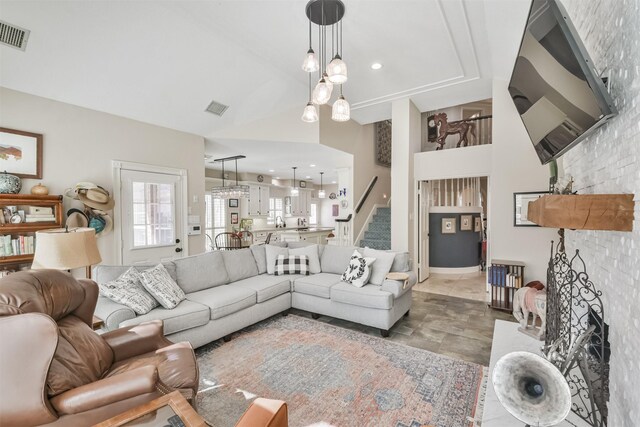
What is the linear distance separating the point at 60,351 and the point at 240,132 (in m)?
4.10

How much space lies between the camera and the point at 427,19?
293 cm

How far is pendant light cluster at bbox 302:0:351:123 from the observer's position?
84.7 inches

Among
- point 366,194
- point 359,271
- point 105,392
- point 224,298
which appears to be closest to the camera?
point 105,392

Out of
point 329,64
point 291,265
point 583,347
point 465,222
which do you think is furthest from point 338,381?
point 465,222

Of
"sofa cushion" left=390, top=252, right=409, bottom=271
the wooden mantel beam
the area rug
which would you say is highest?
the wooden mantel beam

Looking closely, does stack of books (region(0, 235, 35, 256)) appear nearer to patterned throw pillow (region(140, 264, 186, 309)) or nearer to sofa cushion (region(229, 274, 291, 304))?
patterned throw pillow (region(140, 264, 186, 309))

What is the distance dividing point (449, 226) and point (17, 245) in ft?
22.2

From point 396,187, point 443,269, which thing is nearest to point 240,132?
point 396,187

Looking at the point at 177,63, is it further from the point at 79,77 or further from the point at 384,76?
the point at 384,76

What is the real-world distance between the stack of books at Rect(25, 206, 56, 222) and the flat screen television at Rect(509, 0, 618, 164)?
4539 millimetres

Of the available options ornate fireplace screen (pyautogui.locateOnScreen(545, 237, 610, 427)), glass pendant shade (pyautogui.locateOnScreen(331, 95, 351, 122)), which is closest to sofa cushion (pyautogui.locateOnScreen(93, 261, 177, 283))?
glass pendant shade (pyautogui.locateOnScreen(331, 95, 351, 122))

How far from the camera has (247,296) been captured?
10.5 feet

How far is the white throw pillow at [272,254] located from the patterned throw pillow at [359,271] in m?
1.06

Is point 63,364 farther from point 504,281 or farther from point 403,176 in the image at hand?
point 403,176
